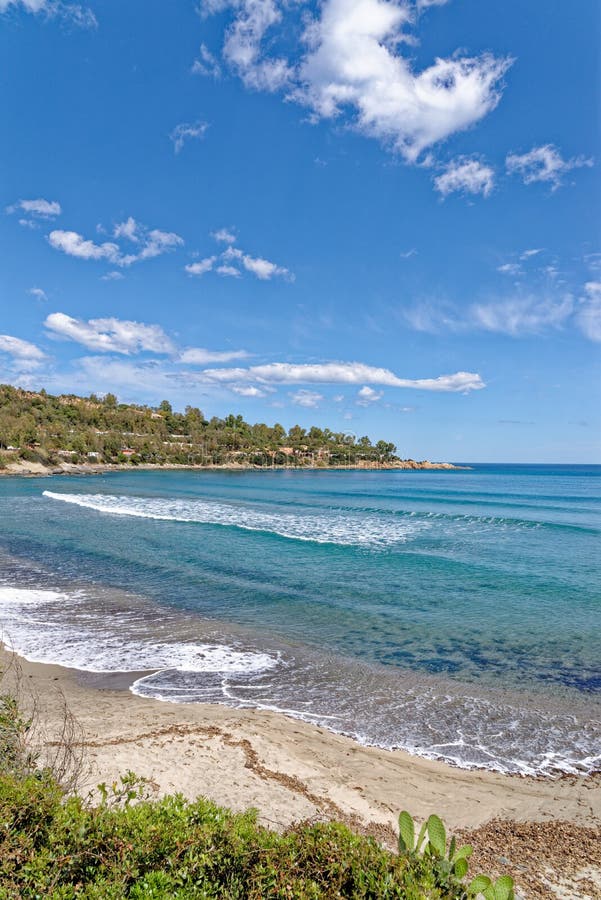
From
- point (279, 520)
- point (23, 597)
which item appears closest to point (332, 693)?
point (23, 597)

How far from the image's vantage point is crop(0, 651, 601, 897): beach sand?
5.73m

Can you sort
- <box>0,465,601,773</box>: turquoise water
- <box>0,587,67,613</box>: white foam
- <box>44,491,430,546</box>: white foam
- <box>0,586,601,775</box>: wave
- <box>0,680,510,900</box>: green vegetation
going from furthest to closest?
<box>44,491,430,546</box>: white foam < <box>0,587,67,613</box>: white foam < <box>0,465,601,773</box>: turquoise water < <box>0,586,601,775</box>: wave < <box>0,680,510,900</box>: green vegetation

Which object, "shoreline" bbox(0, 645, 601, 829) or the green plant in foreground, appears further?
"shoreline" bbox(0, 645, 601, 829)

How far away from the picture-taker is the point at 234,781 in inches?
271

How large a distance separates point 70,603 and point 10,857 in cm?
1401

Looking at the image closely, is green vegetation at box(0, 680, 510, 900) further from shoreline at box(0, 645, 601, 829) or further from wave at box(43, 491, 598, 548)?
wave at box(43, 491, 598, 548)

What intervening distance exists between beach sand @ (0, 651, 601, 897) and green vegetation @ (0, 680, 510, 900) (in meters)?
2.19

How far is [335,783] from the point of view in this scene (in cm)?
699

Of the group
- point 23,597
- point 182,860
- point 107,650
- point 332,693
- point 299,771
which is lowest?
point 23,597

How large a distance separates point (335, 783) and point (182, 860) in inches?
159

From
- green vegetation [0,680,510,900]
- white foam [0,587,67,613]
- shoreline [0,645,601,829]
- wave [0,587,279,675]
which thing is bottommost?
white foam [0,587,67,613]

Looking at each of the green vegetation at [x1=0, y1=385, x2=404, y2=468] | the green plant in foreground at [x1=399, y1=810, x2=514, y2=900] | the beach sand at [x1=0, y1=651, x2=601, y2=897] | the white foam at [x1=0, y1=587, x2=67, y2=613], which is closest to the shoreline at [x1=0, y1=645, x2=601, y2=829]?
the beach sand at [x1=0, y1=651, x2=601, y2=897]

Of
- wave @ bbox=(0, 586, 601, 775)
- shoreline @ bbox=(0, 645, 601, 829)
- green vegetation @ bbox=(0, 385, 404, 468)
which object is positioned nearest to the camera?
shoreline @ bbox=(0, 645, 601, 829)

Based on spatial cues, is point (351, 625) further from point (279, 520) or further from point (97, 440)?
point (97, 440)
